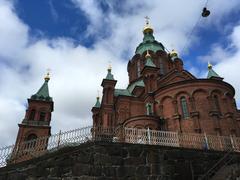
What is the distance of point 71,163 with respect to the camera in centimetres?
1039

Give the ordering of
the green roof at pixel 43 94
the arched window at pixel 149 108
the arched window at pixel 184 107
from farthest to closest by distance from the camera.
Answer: the green roof at pixel 43 94
the arched window at pixel 149 108
the arched window at pixel 184 107

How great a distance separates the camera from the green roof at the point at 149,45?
4162cm

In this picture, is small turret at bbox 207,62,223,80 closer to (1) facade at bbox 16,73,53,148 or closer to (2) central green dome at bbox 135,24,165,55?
(2) central green dome at bbox 135,24,165,55

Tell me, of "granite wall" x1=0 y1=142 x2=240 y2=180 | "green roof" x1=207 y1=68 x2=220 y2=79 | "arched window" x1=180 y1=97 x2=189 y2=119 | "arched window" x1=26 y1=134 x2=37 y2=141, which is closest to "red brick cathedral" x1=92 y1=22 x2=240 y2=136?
"arched window" x1=180 y1=97 x2=189 y2=119

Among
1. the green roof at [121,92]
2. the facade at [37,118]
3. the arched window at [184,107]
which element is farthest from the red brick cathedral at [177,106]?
the facade at [37,118]

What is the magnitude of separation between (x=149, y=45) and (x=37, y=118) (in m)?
23.0

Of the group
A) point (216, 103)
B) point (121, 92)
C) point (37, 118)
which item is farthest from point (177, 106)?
point (37, 118)

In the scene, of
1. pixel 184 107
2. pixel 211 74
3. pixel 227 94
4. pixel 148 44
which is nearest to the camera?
pixel 184 107

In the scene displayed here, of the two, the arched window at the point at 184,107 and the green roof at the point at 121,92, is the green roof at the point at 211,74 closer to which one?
the arched window at the point at 184,107

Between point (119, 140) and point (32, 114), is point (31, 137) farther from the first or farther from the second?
point (119, 140)

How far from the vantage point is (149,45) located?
42.2 metres

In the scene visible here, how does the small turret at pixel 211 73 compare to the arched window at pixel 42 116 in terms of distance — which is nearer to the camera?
the small turret at pixel 211 73

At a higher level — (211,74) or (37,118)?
(211,74)

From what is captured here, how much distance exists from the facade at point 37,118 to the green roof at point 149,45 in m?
18.3
